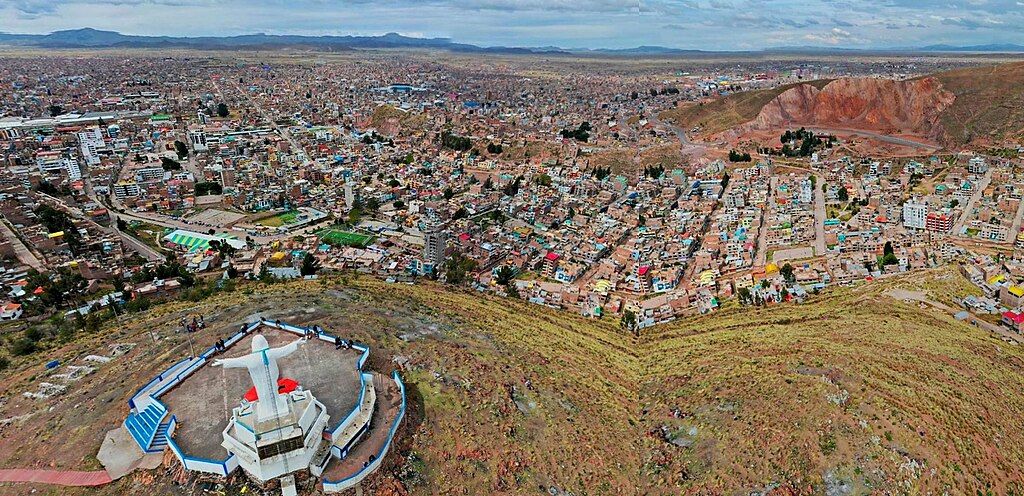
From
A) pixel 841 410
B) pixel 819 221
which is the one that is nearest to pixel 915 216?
pixel 819 221

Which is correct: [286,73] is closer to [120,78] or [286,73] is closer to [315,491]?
[120,78]

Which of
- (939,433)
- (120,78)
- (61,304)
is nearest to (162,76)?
(120,78)

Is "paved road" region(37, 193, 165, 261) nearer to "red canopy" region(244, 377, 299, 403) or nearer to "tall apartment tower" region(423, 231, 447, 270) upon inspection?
"tall apartment tower" region(423, 231, 447, 270)

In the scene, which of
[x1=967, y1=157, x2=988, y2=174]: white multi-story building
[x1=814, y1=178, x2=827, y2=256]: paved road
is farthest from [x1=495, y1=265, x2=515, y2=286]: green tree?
[x1=967, y1=157, x2=988, y2=174]: white multi-story building

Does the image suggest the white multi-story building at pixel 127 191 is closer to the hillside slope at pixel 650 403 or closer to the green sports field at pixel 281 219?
the green sports field at pixel 281 219

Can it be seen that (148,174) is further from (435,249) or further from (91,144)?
(435,249)
